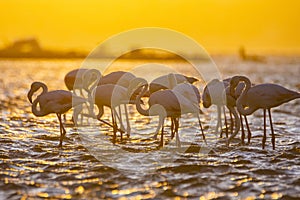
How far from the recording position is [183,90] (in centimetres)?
1172

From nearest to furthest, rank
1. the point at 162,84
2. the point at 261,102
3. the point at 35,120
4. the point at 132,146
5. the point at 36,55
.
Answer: the point at 261,102, the point at 132,146, the point at 162,84, the point at 35,120, the point at 36,55

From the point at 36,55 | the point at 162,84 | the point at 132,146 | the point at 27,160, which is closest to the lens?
the point at 27,160

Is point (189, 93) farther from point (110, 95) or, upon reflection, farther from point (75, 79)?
point (75, 79)

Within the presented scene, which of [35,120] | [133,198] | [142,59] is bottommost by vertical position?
[133,198]

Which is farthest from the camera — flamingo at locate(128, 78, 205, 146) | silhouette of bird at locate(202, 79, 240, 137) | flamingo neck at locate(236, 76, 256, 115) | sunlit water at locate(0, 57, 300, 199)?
silhouette of bird at locate(202, 79, 240, 137)

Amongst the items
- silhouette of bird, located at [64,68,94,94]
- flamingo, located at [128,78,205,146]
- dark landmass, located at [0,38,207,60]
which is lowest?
flamingo, located at [128,78,205,146]

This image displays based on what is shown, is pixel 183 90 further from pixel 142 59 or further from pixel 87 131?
pixel 142 59

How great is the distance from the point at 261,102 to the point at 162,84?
3038mm

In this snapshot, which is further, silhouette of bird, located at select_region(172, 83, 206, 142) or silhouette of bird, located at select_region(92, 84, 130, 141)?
silhouette of bird, located at select_region(92, 84, 130, 141)

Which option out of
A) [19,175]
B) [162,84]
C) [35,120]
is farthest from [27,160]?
[35,120]

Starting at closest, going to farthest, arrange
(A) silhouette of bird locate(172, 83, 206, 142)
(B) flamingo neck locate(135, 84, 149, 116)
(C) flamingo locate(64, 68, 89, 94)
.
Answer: (A) silhouette of bird locate(172, 83, 206, 142), (B) flamingo neck locate(135, 84, 149, 116), (C) flamingo locate(64, 68, 89, 94)

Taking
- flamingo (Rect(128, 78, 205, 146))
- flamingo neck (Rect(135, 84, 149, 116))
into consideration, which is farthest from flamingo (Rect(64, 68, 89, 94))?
flamingo (Rect(128, 78, 205, 146))

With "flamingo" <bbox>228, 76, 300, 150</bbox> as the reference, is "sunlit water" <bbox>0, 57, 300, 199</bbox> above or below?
below

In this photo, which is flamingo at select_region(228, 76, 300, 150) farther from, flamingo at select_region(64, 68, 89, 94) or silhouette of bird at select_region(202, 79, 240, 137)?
flamingo at select_region(64, 68, 89, 94)
